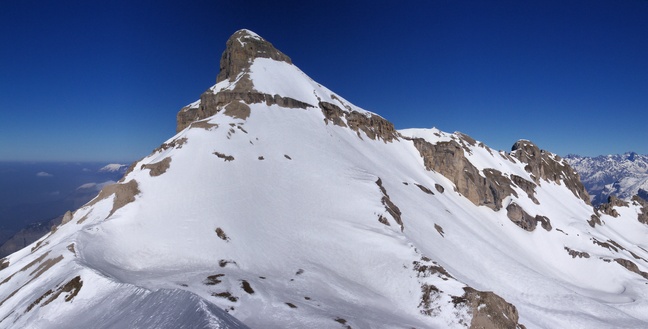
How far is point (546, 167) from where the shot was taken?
533 feet

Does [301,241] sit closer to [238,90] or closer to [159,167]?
[159,167]

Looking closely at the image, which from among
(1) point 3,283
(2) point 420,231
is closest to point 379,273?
(2) point 420,231

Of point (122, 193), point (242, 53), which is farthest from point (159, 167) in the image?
point (242, 53)

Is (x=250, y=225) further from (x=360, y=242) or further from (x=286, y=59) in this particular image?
(x=286, y=59)

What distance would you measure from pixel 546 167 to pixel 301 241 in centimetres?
15872

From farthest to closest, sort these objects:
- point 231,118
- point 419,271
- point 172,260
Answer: point 231,118 → point 419,271 → point 172,260

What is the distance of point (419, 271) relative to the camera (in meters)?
40.9

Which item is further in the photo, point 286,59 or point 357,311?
point 286,59

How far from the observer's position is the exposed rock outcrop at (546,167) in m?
157

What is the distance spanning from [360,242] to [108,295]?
31.2 metres

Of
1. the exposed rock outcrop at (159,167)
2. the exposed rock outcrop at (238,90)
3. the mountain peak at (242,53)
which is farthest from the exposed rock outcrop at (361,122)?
the exposed rock outcrop at (159,167)

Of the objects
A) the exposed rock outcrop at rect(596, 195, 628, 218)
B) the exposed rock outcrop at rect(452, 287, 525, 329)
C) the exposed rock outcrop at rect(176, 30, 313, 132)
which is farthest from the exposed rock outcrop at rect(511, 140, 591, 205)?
the exposed rock outcrop at rect(452, 287, 525, 329)

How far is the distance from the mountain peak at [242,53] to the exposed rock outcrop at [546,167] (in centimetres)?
11973

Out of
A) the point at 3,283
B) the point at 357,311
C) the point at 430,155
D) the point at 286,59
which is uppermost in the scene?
the point at 286,59
